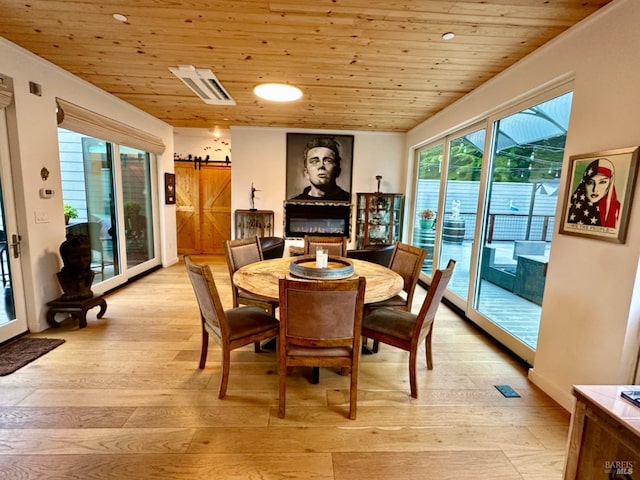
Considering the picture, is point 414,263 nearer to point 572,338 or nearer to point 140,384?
point 572,338

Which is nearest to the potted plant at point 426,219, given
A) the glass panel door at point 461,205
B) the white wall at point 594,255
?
the glass panel door at point 461,205

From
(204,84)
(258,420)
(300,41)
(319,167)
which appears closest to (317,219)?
(319,167)

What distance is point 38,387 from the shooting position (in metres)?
2.13

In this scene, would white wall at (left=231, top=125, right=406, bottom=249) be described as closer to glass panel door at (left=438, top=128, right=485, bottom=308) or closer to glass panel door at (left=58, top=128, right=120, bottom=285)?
glass panel door at (left=438, top=128, right=485, bottom=308)

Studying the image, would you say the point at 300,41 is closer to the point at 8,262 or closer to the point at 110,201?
the point at 8,262

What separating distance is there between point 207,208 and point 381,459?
20.2ft

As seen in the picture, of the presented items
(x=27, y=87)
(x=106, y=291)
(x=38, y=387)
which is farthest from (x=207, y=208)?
(x=38, y=387)

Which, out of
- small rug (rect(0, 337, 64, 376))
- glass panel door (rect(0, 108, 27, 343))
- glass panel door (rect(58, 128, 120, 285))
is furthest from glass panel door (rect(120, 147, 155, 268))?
small rug (rect(0, 337, 64, 376))

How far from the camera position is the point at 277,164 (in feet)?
18.8

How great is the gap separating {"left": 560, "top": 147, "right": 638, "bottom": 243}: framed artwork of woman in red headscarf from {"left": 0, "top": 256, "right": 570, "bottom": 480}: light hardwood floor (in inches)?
48.4

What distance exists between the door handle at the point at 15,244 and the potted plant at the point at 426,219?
194 inches

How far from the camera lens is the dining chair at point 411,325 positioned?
2.05 meters

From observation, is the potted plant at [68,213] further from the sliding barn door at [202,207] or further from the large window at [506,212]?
the large window at [506,212]

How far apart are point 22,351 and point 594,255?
4.34m
